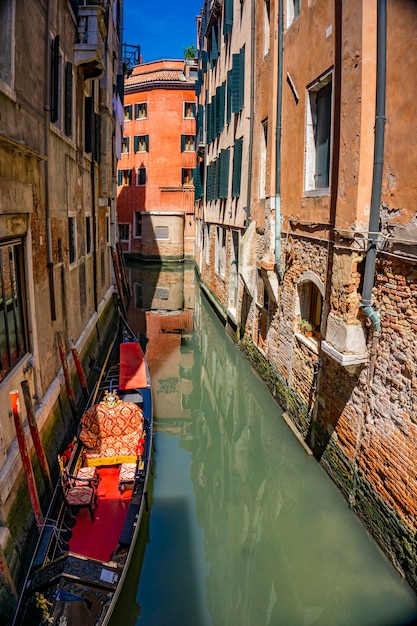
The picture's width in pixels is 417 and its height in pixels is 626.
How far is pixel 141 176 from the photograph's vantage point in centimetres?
2620

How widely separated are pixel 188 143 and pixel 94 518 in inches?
913

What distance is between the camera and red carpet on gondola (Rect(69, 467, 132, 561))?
4.59m

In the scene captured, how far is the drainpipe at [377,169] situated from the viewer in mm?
4617

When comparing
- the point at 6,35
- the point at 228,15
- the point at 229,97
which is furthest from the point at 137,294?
the point at 6,35

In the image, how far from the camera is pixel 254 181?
977cm

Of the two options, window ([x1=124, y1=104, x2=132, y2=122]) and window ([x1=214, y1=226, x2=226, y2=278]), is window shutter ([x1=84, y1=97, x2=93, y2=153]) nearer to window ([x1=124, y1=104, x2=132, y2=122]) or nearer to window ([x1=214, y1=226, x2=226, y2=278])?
window ([x1=214, y1=226, x2=226, y2=278])

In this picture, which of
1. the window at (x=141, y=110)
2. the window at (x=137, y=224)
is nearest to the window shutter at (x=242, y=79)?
the window at (x=141, y=110)

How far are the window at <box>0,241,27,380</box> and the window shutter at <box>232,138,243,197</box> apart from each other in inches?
264

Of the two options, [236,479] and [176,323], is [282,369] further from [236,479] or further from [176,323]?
[176,323]

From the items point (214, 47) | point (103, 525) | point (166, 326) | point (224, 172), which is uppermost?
point (214, 47)

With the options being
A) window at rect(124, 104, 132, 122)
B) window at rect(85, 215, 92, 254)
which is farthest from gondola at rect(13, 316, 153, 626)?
window at rect(124, 104, 132, 122)

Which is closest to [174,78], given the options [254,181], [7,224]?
[254,181]

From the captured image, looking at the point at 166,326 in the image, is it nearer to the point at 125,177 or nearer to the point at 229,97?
the point at 229,97

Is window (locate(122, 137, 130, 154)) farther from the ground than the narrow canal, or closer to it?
farther from the ground
